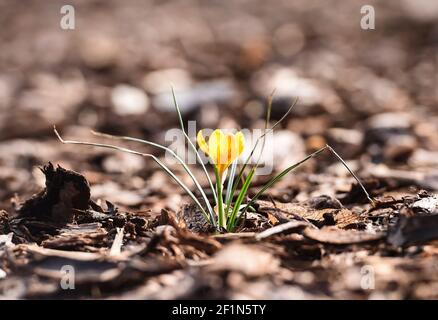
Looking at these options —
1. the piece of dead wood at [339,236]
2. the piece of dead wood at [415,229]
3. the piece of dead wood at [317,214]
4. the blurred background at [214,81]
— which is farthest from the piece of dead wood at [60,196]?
the piece of dead wood at [415,229]

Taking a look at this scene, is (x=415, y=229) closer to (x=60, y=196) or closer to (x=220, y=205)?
(x=220, y=205)

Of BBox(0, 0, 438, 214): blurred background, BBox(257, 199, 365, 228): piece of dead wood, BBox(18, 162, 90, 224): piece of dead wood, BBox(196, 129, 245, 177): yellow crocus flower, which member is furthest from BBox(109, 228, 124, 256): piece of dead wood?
BBox(0, 0, 438, 214): blurred background

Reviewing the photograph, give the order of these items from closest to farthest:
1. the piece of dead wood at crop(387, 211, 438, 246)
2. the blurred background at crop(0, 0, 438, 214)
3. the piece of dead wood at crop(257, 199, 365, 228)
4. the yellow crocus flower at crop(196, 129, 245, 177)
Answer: the piece of dead wood at crop(387, 211, 438, 246)
the yellow crocus flower at crop(196, 129, 245, 177)
the piece of dead wood at crop(257, 199, 365, 228)
the blurred background at crop(0, 0, 438, 214)

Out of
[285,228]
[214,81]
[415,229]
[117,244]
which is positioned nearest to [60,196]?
[117,244]

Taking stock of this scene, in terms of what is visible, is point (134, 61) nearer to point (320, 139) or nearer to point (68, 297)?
point (320, 139)

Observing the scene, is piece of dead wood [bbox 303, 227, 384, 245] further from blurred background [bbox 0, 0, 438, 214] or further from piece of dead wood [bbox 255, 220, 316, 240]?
blurred background [bbox 0, 0, 438, 214]

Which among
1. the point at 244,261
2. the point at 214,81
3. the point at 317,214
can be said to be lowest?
the point at 244,261

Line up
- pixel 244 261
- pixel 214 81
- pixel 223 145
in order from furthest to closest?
1. pixel 214 81
2. pixel 223 145
3. pixel 244 261
